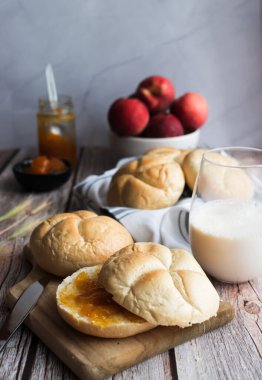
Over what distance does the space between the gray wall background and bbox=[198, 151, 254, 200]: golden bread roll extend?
1.09 metres

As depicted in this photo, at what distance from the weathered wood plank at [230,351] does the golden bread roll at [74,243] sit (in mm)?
A: 254

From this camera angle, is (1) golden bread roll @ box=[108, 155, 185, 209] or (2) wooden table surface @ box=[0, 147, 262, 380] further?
(1) golden bread roll @ box=[108, 155, 185, 209]

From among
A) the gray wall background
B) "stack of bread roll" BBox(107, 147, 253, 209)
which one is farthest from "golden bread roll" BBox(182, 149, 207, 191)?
the gray wall background

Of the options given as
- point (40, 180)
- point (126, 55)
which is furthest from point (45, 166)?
point (126, 55)

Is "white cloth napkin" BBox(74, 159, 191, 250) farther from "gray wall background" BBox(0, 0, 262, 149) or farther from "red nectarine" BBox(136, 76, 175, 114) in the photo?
"gray wall background" BBox(0, 0, 262, 149)

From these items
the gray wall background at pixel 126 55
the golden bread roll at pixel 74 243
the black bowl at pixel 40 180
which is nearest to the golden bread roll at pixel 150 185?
the golden bread roll at pixel 74 243

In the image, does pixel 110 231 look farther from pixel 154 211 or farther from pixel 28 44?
pixel 28 44

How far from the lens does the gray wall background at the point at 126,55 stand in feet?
6.56

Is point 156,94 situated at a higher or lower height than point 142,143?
higher

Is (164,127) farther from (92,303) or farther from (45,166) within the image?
(92,303)

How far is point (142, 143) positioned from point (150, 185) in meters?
0.46

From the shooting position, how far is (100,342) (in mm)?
847

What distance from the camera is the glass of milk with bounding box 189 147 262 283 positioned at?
1.01 meters

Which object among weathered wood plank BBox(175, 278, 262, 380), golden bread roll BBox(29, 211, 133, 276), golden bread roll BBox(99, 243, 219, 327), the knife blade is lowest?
weathered wood plank BBox(175, 278, 262, 380)
